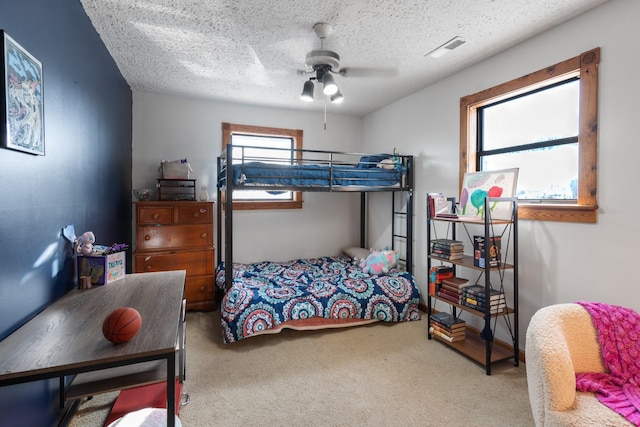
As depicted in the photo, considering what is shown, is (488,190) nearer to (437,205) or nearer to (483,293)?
(437,205)

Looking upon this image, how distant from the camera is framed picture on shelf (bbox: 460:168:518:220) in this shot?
7.88ft

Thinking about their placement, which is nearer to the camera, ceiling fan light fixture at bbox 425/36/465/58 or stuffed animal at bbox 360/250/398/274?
ceiling fan light fixture at bbox 425/36/465/58

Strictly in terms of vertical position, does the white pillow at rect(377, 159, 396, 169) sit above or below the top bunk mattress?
above

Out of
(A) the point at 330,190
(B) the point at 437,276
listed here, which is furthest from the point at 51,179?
(B) the point at 437,276

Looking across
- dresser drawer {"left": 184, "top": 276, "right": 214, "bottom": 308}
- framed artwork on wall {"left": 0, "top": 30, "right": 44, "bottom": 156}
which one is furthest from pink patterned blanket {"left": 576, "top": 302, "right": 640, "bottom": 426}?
dresser drawer {"left": 184, "top": 276, "right": 214, "bottom": 308}

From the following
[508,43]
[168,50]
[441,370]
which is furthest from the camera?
[168,50]

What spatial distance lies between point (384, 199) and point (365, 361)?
7.76 ft

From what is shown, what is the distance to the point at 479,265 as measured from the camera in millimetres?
2387

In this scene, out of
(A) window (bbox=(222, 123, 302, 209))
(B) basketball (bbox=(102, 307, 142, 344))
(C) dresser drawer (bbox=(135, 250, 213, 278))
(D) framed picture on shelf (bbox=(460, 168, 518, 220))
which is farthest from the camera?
(A) window (bbox=(222, 123, 302, 209))

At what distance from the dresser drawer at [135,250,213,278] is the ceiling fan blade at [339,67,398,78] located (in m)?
2.43

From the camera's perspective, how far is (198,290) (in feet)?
Result: 11.4

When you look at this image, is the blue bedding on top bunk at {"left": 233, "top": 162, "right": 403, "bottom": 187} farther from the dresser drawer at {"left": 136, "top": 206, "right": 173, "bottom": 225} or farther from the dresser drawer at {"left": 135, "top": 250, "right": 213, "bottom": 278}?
the dresser drawer at {"left": 135, "top": 250, "right": 213, "bottom": 278}

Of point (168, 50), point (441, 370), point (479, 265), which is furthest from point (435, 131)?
point (168, 50)

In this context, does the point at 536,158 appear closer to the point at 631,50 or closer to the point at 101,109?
the point at 631,50
